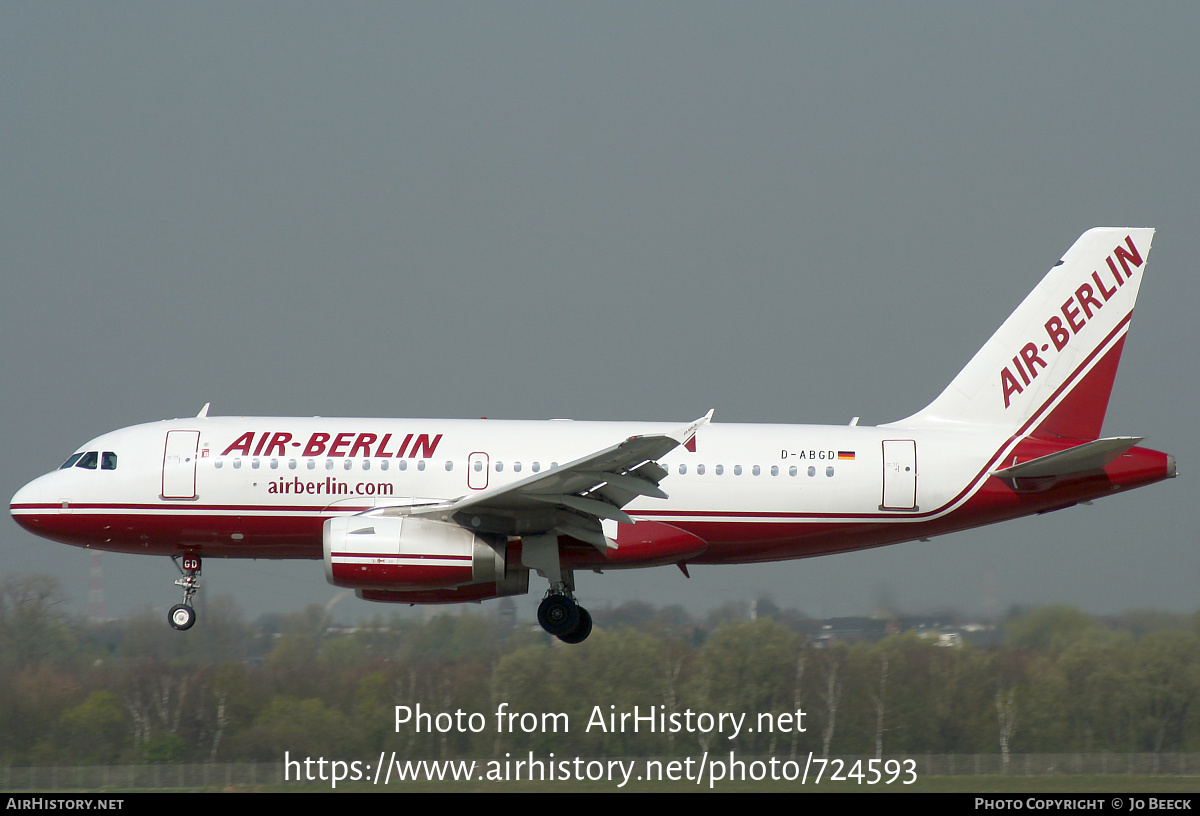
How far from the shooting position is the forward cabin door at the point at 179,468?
20.9 m

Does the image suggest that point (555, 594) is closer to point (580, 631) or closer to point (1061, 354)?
point (580, 631)

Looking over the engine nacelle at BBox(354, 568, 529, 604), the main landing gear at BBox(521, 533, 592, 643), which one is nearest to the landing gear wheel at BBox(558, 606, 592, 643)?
the main landing gear at BBox(521, 533, 592, 643)

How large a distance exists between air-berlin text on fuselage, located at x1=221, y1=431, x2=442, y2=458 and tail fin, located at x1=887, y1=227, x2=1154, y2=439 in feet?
27.1

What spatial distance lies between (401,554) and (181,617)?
4.71 meters

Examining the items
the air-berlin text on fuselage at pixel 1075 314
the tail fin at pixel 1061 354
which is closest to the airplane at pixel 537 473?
the tail fin at pixel 1061 354

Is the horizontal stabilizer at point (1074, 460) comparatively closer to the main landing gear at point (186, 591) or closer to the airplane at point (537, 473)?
the airplane at point (537, 473)

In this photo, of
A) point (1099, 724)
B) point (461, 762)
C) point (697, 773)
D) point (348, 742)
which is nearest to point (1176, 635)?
point (1099, 724)

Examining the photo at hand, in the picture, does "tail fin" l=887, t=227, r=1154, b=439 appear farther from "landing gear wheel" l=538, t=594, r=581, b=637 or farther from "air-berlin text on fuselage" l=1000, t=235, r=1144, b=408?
"landing gear wheel" l=538, t=594, r=581, b=637

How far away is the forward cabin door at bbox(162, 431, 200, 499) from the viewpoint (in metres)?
20.9

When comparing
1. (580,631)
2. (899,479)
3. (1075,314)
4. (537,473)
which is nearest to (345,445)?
(537,473)

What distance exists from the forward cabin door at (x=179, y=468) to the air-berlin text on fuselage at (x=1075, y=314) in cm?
1368

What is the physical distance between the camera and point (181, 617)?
21.7 metres

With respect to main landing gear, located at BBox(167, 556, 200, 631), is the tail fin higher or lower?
higher

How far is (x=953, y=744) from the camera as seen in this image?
27.0 metres
